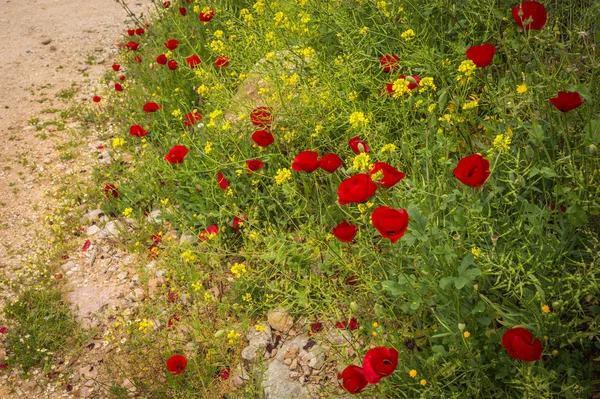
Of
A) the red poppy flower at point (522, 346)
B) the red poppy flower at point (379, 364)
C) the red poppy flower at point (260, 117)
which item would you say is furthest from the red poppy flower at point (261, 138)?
the red poppy flower at point (522, 346)

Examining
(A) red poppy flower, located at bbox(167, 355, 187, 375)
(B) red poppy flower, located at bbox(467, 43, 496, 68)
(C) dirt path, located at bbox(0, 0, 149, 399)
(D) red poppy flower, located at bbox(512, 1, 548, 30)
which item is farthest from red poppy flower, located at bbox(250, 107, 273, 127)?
(C) dirt path, located at bbox(0, 0, 149, 399)

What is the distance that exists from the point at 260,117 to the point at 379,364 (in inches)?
77.8

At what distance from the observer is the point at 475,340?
2004 mm

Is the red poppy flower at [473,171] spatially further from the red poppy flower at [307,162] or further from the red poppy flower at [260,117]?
the red poppy flower at [260,117]

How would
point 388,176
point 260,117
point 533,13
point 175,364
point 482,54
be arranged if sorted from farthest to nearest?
point 260,117 → point 175,364 → point 482,54 → point 533,13 → point 388,176

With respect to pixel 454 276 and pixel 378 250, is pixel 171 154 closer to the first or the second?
pixel 378 250

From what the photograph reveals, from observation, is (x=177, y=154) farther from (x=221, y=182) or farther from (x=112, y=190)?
(x=112, y=190)

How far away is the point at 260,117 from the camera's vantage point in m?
3.30

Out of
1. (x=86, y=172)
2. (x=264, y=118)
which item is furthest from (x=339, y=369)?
(x=86, y=172)

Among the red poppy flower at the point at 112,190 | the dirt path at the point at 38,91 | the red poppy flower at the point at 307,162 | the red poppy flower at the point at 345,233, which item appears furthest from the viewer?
the dirt path at the point at 38,91

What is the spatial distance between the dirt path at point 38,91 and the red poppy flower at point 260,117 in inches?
86.2

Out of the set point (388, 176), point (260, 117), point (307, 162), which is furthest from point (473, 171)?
point (260, 117)

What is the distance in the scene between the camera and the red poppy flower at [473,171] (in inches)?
64.8

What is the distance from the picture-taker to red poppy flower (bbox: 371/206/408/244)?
1.65 meters
